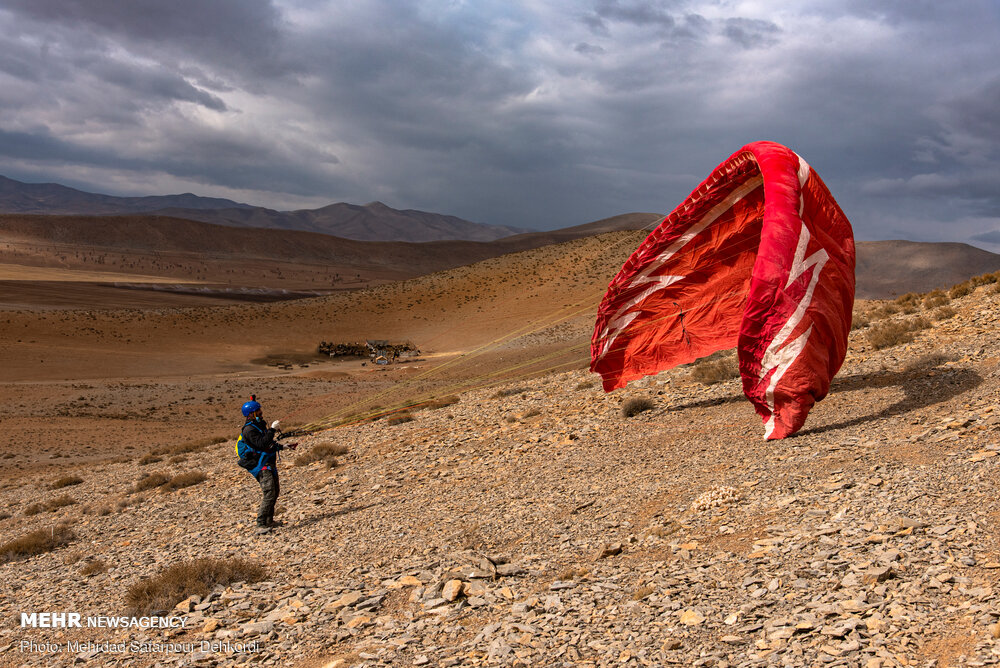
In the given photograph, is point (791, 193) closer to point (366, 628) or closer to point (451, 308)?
point (366, 628)

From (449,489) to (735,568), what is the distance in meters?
5.88

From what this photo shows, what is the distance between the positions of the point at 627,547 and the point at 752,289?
14.1ft

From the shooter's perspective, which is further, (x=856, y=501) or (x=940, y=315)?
(x=940, y=315)

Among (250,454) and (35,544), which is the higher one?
(250,454)

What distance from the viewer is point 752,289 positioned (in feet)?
30.4

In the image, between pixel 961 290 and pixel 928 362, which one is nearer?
pixel 928 362

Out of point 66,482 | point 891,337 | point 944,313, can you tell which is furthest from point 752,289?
point 66,482

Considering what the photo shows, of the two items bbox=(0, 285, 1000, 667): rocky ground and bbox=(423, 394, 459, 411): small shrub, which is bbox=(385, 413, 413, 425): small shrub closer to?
bbox=(423, 394, 459, 411): small shrub

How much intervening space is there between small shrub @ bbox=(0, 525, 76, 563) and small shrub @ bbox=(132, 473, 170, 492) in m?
3.83

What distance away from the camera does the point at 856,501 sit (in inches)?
263

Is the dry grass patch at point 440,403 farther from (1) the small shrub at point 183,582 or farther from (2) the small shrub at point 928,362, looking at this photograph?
(2) the small shrub at point 928,362

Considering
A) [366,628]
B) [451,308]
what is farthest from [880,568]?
[451,308]

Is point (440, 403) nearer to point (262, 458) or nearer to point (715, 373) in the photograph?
point (715, 373)

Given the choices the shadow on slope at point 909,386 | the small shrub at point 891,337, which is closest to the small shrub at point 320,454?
the shadow on slope at point 909,386
